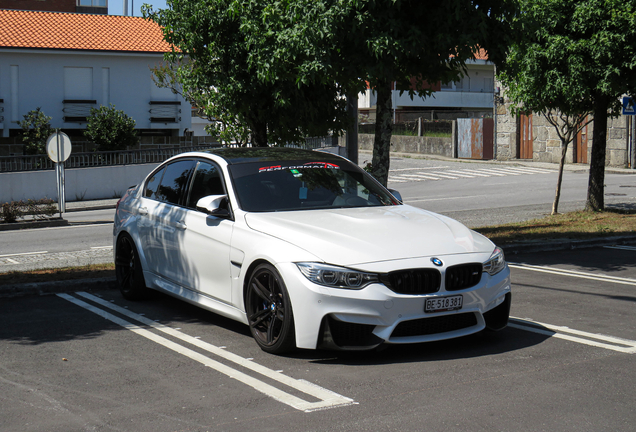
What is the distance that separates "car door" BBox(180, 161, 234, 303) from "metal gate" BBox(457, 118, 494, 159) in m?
36.8

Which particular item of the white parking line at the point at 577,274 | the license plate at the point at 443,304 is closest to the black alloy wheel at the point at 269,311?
the license plate at the point at 443,304

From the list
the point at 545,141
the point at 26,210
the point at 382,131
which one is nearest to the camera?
the point at 382,131

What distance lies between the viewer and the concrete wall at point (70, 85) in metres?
34.5

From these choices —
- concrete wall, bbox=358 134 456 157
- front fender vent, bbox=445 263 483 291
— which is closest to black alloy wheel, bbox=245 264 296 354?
front fender vent, bbox=445 263 483 291

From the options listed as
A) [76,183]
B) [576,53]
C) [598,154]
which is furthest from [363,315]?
[76,183]

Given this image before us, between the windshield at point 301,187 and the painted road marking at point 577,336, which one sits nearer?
the painted road marking at point 577,336

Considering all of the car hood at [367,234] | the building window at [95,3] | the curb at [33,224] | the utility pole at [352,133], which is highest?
the building window at [95,3]

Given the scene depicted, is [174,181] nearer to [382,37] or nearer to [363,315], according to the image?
[363,315]

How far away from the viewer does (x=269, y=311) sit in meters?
5.61

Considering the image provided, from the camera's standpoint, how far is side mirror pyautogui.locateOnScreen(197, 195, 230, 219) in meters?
6.22

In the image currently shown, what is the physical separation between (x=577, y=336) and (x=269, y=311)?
2.53 m

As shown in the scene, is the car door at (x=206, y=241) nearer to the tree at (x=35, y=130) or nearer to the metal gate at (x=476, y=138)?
the tree at (x=35, y=130)

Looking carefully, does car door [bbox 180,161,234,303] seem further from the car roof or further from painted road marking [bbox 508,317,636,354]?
painted road marking [bbox 508,317,636,354]

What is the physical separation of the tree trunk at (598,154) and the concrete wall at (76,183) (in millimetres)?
18611
